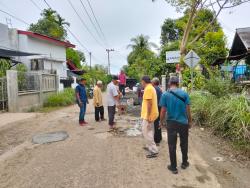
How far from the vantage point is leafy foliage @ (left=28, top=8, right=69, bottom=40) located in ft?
141

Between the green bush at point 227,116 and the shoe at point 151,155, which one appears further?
the green bush at point 227,116

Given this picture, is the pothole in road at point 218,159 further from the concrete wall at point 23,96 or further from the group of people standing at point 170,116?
the concrete wall at point 23,96

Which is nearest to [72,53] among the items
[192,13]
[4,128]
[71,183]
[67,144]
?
[192,13]

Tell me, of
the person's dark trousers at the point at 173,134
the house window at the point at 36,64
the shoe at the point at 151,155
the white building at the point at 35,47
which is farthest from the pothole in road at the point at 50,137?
the house window at the point at 36,64

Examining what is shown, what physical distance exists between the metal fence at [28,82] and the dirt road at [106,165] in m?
6.73

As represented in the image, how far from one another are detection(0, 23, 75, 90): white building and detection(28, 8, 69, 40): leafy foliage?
47.4 feet

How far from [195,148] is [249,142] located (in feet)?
4.56

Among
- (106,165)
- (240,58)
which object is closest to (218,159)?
(106,165)

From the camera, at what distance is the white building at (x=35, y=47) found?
2260 cm

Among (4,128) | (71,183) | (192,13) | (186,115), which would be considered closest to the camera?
(71,183)

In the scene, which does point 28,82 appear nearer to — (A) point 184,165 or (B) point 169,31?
(A) point 184,165

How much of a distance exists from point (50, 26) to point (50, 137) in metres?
38.5

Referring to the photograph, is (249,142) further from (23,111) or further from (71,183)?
(23,111)

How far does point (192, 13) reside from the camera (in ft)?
58.5
